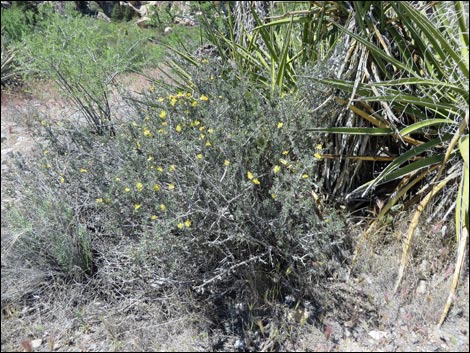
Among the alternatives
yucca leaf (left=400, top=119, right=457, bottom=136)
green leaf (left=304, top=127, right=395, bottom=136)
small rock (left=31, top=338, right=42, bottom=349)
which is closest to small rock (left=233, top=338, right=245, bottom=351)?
small rock (left=31, top=338, right=42, bottom=349)

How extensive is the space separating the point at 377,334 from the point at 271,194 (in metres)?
0.95

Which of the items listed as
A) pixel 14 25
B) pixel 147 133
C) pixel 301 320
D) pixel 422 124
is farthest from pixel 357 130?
pixel 14 25

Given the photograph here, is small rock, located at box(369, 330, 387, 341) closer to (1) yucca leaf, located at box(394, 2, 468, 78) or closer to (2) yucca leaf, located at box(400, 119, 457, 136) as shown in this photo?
(2) yucca leaf, located at box(400, 119, 457, 136)

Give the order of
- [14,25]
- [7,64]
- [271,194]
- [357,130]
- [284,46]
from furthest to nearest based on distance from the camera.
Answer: [14,25] < [7,64] < [284,46] < [357,130] < [271,194]

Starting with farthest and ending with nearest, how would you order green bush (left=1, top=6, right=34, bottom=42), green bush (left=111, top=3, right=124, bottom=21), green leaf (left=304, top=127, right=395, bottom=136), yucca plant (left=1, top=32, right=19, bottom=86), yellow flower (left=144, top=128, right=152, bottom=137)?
green bush (left=111, top=3, right=124, bottom=21) → green bush (left=1, top=6, right=34, bottom=42) → yucca plant (left=1, top=32, right=19, bottom=86) → yellow flower (left=144, top=128, right=152, bottom=137) → green leaf (left=304, top=127, right=395, bottom=136)

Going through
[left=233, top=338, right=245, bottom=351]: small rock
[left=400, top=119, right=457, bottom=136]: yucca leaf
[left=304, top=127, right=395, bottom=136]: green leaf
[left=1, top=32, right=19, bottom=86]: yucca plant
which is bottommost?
[left=233, top=338, right=245, bottom=351]: small rock

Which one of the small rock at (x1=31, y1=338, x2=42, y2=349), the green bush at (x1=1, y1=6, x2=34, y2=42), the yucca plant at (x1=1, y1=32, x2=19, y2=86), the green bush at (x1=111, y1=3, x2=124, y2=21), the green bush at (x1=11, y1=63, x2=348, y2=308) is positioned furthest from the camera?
the green bush at (x1=111, y1=3, x2=124, y2=21)

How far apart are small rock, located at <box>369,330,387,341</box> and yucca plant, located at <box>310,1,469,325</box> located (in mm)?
306

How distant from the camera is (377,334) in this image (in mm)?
2967

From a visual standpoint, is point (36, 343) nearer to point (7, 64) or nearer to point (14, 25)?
point (7, 64)

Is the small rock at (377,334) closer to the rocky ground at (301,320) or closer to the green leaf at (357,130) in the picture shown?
the rocky ground at (301,320)

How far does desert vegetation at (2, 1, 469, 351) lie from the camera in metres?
3.03

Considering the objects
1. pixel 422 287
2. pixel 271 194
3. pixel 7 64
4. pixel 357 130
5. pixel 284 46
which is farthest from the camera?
pixel 7 64

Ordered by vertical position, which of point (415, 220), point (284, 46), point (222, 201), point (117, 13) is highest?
point (284, 46)
